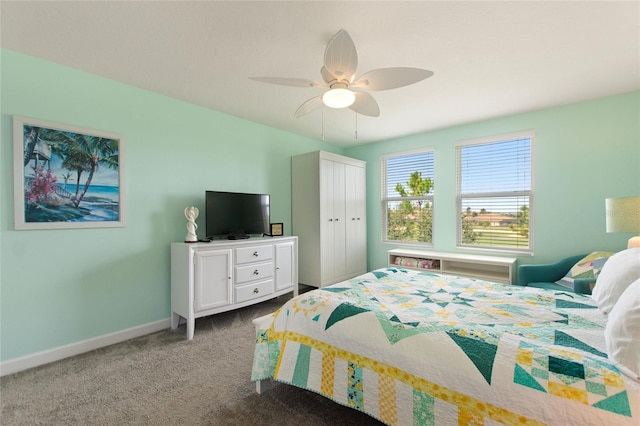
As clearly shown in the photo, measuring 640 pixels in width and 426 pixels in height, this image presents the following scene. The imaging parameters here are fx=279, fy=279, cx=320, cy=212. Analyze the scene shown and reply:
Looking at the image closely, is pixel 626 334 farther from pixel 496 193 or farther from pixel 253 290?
pixel 496 193

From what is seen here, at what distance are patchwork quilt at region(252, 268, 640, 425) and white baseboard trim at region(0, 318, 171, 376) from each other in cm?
165

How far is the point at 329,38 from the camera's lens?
195 centimetres

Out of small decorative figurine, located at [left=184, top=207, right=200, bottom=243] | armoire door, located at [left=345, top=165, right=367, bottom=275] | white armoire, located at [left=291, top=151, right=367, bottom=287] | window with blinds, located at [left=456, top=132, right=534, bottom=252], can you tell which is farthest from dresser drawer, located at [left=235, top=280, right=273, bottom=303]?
window with blinds, located at [left=456, top=132, right=534, bottom=252]

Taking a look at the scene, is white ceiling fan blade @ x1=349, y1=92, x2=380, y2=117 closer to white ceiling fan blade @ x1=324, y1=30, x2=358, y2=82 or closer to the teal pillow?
white ceiling fan blade @ x1=324, y1=30, x2=358, y2=82

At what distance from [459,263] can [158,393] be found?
3.74 meters

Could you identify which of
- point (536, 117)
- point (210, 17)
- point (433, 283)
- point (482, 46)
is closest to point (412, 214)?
point (536, 117)

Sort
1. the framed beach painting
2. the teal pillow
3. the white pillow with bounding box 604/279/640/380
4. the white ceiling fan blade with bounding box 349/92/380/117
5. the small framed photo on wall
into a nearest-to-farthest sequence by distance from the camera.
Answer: the white pillow with bounding box 604/279/640/380
the white ceiling fan blade with bounding box 349/92/380/117
the framed beach painting
the teal pillow
the small framed photo on wall

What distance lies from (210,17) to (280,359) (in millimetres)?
2184

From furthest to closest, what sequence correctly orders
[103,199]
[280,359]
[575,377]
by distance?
[103,199], [280,359], [575,377]

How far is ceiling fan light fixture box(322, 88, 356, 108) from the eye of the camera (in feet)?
6.04

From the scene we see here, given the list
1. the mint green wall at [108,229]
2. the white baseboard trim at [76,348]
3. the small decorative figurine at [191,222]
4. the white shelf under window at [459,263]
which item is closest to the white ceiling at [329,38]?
the mint green wall at [108,229]

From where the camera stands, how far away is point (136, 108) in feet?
8.91

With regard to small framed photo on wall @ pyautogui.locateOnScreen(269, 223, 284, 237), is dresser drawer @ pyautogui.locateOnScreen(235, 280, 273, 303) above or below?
below

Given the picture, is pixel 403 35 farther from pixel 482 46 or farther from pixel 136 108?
pixel 136 108
